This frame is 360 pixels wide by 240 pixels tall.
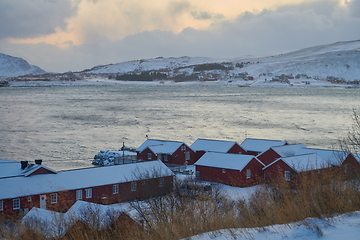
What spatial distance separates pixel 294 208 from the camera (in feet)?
18.0

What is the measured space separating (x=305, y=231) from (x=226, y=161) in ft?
58.1

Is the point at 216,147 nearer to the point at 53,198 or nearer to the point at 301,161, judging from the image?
the point at 301,161

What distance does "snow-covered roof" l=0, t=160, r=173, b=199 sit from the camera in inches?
645

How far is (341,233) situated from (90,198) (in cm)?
1506

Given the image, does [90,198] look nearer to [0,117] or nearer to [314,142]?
[314,142]

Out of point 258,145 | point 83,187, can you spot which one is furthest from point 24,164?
point 258,145

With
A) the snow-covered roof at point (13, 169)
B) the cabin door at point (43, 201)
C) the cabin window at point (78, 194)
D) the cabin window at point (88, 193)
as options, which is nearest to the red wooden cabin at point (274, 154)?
the cabin window at point (88, 193)

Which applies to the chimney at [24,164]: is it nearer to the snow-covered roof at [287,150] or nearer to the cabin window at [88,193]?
the cabin window at [88,193]

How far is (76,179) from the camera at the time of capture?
18.1m

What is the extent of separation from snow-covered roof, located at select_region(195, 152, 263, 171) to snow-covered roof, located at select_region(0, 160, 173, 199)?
11.1 feet

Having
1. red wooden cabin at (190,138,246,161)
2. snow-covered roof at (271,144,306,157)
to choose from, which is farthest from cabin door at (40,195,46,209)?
snow-covered roof at (271,144,306,157)

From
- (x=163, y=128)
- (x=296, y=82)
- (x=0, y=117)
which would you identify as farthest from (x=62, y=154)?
(x=296, y=82)

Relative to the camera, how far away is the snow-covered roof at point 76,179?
53.7 feet

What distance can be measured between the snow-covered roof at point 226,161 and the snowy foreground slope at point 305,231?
16.1 m
